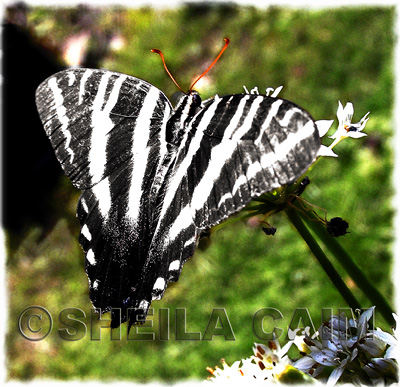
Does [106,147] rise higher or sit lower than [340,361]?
higher

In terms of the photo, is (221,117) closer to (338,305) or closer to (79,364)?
(338,305)

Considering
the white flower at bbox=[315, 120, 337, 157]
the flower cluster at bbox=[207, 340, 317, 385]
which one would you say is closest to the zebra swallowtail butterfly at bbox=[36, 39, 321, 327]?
the white flower at bbox=[315, 120, 337, 157]

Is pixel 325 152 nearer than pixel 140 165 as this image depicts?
Yes

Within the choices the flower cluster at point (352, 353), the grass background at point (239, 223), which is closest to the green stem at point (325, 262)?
the flower cluster at point (352, 353)

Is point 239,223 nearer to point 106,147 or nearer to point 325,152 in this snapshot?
point 106,147

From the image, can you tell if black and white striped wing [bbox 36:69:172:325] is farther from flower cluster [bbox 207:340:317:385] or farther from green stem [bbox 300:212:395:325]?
green stem [bbox 300:212:395:325]

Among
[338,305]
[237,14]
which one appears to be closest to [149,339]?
[338,305]

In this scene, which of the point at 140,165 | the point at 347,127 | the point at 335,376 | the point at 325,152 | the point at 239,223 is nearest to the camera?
the point at 335,376

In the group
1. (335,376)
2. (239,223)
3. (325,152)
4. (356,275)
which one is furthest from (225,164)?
(239,223)
